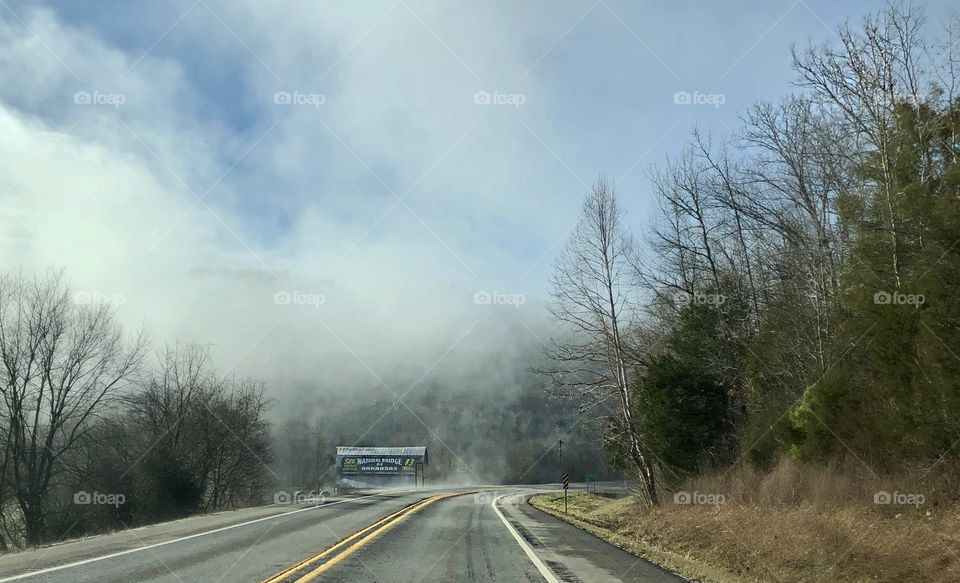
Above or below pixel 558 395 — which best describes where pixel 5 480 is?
below

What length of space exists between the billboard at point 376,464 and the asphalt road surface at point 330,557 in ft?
244

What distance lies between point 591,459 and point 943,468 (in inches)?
4517

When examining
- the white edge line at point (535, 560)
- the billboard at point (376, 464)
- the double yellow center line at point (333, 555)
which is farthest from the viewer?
the billboard at point (376, 464)

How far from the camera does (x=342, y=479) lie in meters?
89.9

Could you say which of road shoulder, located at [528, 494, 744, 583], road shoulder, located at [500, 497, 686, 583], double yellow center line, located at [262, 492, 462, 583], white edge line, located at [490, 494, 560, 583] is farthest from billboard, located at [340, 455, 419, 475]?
road shoulder, located at [528, 494, 744, 583]

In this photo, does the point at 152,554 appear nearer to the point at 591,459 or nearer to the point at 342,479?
the point at 342,479

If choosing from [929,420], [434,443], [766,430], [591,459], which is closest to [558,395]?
[766,430]

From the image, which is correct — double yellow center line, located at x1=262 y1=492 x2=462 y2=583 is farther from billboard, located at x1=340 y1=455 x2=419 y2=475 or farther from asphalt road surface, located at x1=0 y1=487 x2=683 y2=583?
billboard, located at x1=340 y1=455 x2=419 y2=475

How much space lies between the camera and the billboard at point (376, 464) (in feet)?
296

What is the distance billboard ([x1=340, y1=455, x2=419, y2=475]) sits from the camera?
296 ft

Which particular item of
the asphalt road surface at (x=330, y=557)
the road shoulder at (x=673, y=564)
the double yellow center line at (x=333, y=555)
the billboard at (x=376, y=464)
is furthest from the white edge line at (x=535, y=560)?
the billboard at (x=376, y=464)

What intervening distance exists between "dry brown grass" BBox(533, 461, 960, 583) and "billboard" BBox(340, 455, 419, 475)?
7697 cm

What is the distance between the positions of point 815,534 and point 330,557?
840 cm

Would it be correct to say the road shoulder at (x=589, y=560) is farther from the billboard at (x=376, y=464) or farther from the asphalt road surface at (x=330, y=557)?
the billboard at (x=376, y=464)
